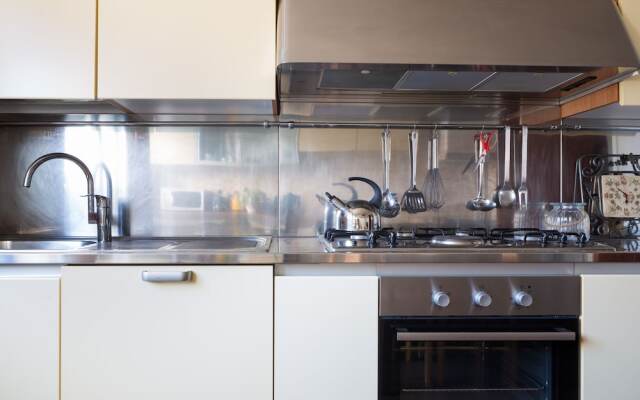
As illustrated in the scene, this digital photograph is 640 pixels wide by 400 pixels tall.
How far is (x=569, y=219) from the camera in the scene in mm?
1593

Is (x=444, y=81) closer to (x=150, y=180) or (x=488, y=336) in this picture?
(x=488, y=336)

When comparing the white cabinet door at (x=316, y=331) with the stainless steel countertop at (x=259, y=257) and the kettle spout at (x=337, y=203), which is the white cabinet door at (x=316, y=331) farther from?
the kettle spout at (x=337, y=203)

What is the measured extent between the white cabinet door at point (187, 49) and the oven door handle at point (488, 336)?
0.85 m

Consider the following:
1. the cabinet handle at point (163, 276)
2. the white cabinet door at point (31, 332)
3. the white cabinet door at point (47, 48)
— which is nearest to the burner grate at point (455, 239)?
the cabinet handle at point (163, 276)

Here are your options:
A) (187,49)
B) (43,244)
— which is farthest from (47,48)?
(43,244)

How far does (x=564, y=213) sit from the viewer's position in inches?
63.2

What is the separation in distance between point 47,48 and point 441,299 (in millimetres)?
1432

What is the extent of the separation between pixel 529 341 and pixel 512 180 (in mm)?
794

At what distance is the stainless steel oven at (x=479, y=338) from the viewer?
3.82 feet

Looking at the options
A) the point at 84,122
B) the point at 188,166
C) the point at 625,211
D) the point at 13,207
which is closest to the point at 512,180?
the point at 625,211

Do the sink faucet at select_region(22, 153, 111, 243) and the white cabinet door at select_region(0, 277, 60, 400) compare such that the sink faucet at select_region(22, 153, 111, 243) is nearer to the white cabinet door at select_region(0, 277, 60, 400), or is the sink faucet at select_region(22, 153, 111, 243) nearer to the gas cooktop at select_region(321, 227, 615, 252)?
the white cabinet door at select_region(0, 277, 60, 400)

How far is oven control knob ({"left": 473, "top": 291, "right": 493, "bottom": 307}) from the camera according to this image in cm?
115

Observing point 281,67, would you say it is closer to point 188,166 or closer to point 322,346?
point 188,166

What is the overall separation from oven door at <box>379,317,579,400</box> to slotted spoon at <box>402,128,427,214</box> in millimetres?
596
